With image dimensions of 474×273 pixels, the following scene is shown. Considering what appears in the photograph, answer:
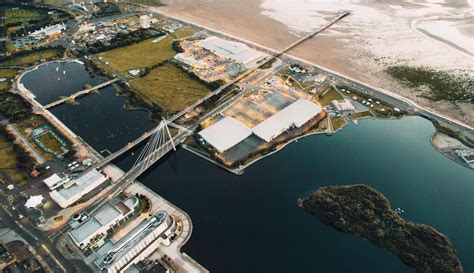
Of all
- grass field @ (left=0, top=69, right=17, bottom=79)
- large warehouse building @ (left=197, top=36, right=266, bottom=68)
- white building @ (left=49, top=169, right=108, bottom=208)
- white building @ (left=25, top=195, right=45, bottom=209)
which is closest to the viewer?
white building @ (left=25, top=195, right=45, bottom=209)

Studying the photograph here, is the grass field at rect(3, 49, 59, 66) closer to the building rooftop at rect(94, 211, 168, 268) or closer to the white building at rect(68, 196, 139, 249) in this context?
the white building at rect(68, 196, 139, 249)

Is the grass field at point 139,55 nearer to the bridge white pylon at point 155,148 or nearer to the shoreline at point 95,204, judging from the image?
the shoreline at point 95,204

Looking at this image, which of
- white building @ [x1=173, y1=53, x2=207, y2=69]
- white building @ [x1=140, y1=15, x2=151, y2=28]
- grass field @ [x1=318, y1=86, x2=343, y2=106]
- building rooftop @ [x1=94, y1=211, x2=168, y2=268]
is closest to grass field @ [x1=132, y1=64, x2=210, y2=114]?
white building @ [x1=173, y1=53, x2=207, y2=69]

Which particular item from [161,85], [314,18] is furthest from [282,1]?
[161,85]

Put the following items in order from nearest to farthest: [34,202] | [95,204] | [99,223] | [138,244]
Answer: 1. [138,244]
2. [99,223]
3. [34,202]
4. [95,204]

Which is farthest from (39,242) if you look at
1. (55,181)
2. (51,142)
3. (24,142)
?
(24,142)

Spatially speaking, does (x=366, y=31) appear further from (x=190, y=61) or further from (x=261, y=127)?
(x=261, y=127)
